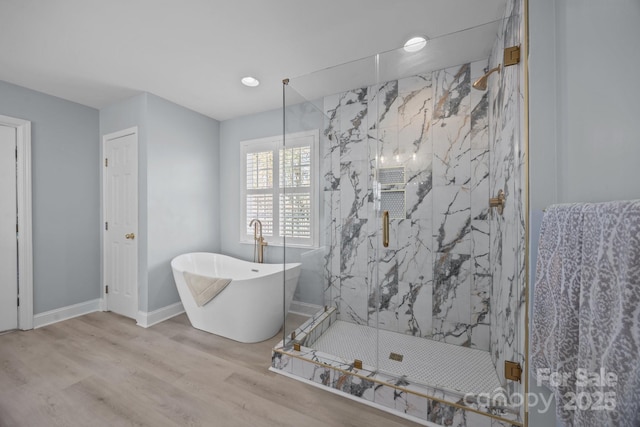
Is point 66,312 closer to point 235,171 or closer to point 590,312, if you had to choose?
point 235,171

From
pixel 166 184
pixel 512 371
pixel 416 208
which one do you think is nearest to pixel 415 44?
Result: pixel 416 208

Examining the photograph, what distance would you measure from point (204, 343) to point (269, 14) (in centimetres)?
275

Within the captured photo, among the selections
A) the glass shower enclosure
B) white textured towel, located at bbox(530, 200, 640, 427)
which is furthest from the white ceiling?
white textured towel, located at bbox(530, 200, 640, 427)

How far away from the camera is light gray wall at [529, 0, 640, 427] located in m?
0.82

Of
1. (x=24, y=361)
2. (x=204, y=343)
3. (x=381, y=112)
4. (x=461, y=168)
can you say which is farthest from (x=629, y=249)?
(x=24, y=361)

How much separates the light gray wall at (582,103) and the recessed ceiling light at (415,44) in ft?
2.60

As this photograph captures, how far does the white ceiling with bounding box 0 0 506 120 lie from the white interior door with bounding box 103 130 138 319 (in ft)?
2.15

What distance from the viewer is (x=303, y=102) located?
232cm

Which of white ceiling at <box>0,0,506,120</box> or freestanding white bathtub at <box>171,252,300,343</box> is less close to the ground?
white ceiling at <box>0,0,506,120</box>

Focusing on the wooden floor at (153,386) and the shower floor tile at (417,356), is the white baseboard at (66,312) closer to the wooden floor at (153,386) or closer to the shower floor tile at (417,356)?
the wooden floor at (153,386)

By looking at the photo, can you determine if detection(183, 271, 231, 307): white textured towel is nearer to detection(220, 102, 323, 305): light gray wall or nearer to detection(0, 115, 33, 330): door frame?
detection(220, 102, 323, 305): light gray wall

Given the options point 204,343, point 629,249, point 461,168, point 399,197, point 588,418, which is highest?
point 461,168

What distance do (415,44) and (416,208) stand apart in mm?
1264

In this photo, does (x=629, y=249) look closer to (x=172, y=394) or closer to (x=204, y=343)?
(x=172, y=394)
